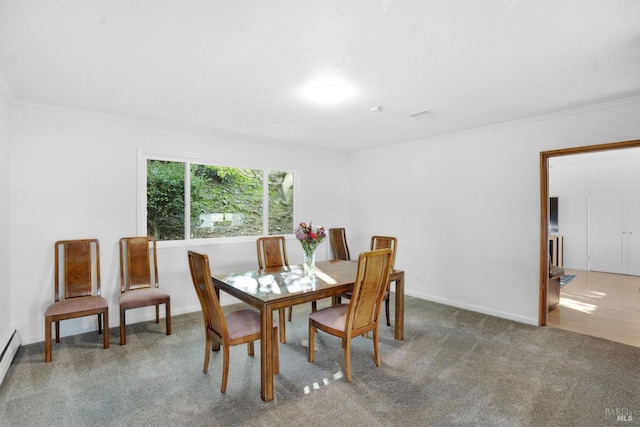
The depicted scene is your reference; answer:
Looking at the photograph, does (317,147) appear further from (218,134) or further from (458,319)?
(458,319)

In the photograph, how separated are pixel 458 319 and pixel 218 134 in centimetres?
398

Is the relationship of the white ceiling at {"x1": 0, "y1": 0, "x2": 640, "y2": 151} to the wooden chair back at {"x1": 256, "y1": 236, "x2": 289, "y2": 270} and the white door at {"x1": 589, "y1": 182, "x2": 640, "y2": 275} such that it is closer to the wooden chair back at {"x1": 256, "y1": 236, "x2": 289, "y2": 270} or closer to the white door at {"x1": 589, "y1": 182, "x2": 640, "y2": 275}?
the wooden chair back at {"x1": 256, "y1": 236, "x2": 289, "y2": 270}

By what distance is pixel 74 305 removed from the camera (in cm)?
306

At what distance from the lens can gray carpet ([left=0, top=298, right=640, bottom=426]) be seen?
2.14m

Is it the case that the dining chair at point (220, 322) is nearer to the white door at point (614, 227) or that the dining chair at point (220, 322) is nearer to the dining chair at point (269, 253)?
the dining chair at point (269, 253)

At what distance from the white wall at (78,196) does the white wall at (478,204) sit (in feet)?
9.08

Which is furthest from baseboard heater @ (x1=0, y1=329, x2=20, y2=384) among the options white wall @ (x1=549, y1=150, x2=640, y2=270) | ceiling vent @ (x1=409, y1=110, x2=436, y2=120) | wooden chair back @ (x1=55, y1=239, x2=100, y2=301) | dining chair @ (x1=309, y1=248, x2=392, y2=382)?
white wall @ (x1=549, y1=150, x2=640, y2=270)

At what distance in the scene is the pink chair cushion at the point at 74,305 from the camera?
9.67 feet

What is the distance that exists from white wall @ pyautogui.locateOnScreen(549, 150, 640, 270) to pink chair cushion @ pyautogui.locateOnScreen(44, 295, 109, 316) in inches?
339

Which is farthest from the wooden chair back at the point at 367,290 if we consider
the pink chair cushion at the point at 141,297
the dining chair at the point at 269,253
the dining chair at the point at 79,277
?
the dining chair at the point at 79,277

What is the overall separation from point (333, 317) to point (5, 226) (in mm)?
3170

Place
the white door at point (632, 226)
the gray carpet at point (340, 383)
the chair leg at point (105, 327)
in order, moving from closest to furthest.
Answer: the gray carpet at point (340, 383) → the chair leg at point (105, 327) → the white door at point (632, 226)

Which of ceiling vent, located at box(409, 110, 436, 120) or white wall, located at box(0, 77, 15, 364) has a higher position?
ceiling vent, located at box(409, 110, 436, 120)

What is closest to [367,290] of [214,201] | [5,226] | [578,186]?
[214,201]
